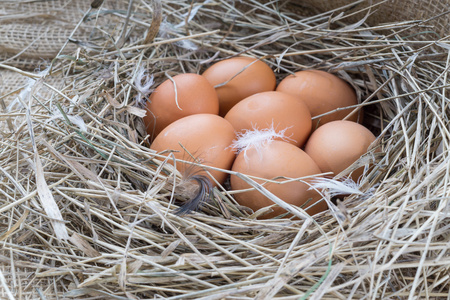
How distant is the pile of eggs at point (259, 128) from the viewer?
3.01ft

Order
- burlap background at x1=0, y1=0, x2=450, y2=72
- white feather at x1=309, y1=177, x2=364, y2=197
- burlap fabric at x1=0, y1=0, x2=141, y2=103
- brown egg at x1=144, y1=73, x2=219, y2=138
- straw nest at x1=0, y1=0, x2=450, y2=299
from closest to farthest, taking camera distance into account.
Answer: straw nest at x1=0, y1=0, x2=450, y2=299 → white feather at x1=309, y1=177, x2=364, y2=197 → brown egg at x1=144, y1=73, x2=219, y2=138 → burlap background at x1=0, y1=0, x2=450, y2=72 → burlap fabric at x1=0, y1=0, x2=141, y2=103

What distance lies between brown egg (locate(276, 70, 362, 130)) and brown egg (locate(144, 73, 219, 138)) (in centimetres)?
19

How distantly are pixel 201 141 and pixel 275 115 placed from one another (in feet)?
0.58

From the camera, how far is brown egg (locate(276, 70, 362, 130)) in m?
1.13

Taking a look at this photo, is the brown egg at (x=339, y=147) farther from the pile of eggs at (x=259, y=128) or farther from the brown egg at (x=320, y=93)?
the brown egg at (x=320, y=93)

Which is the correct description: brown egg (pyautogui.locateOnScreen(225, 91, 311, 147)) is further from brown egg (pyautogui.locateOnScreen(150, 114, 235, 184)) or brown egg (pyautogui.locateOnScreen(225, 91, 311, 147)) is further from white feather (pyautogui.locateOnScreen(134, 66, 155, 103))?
white feather (pyautogui.locateOnScreen(134, 66, 155, 103))

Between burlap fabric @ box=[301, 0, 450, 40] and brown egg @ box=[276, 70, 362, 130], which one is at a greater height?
burlap fabric @ box=[301, 0, 450, 40]

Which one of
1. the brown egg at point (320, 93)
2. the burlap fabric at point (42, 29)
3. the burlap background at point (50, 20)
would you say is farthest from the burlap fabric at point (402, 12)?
the burlap fabric at point (42, 29)

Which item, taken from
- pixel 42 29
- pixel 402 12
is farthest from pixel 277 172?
pixel 42 29

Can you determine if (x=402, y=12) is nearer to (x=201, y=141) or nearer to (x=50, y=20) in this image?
(x=201, y=141)

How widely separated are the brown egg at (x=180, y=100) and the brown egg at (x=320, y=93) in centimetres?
19

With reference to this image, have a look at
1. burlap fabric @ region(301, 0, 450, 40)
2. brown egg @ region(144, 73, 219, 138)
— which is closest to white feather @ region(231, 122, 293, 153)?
brown egg @ region(144, 73, 219, 138)

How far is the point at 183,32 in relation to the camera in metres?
1.33

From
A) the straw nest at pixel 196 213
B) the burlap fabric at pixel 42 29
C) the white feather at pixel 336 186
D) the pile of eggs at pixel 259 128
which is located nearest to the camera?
the straw nest at pixel 196 213
